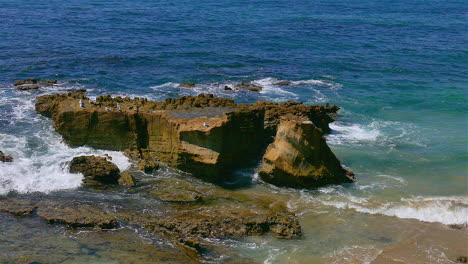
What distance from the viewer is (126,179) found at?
23797 millimetres

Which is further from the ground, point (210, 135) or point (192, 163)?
point (210, 135)

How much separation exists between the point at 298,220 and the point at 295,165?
126 inches

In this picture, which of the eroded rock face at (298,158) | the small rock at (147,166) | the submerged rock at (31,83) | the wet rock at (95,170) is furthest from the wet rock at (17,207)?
the submerged rock at (31,83)

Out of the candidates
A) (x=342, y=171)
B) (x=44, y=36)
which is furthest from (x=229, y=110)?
(x=44, y=36)

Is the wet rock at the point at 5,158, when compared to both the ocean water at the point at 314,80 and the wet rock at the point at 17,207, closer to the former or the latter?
the ocean water at the point at 314,80

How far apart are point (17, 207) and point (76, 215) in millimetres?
2751

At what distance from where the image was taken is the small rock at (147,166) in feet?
81.5

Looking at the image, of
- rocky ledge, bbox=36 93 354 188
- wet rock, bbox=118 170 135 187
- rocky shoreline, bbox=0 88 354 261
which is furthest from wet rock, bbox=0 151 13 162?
wet rock, bbox=118 170 135 187

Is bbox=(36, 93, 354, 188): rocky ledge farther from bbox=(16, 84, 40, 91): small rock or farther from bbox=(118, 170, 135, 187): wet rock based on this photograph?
bbox=(16, 84, 40, 91): small rock

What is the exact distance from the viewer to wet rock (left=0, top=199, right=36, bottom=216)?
822 inches

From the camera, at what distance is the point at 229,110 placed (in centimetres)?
2536

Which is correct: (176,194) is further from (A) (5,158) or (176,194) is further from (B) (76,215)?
(A) (5,158)

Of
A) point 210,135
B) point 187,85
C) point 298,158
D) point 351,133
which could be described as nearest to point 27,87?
point 187,85

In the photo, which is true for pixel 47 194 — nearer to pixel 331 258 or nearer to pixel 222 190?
pixel 222 190
